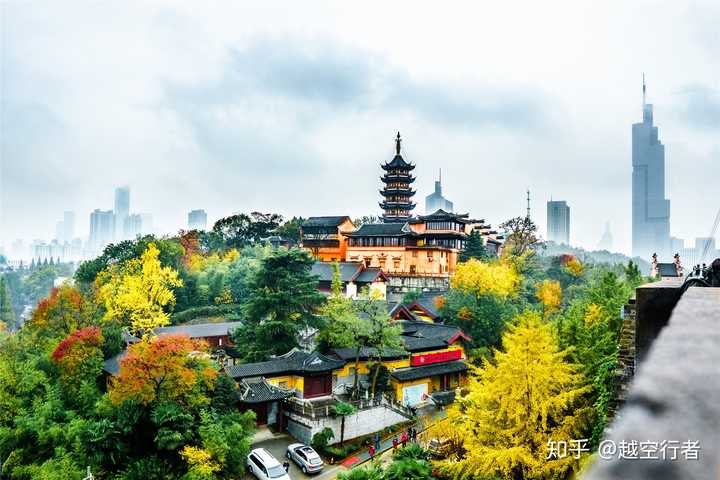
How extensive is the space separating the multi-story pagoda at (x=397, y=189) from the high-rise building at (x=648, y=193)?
Result: 85061 mm

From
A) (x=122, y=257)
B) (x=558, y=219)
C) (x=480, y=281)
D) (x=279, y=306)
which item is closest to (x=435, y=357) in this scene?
(x=480, y=281)

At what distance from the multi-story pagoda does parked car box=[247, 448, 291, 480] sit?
37208 mm

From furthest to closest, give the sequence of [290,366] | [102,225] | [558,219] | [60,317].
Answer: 1. [558,219]
2. [102,225]
3. [60,317]
4. [290,366]

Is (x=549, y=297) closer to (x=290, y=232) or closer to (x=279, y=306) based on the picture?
(x=279, y=306)

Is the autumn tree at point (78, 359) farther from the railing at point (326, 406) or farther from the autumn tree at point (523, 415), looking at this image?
the autumn tree at point (523, 415)

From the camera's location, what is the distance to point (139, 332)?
24828 mm

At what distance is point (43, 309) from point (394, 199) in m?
33.6

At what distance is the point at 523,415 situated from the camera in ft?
30.1

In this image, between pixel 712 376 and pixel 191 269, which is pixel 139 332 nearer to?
pixel 191 269

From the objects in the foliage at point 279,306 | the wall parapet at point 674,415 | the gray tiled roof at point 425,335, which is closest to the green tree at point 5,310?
the foliage at point 279,306

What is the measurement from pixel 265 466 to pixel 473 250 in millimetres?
28117

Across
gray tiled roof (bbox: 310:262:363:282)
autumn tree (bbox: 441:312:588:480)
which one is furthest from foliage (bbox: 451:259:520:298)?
autumn tree (bbox: 441:312:588:480)

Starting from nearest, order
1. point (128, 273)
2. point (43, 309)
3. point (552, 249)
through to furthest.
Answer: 1. point (43, 309)
2. point (128, 273)
3. point (552, 249)

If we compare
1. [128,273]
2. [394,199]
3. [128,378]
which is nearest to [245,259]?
[128,273]
